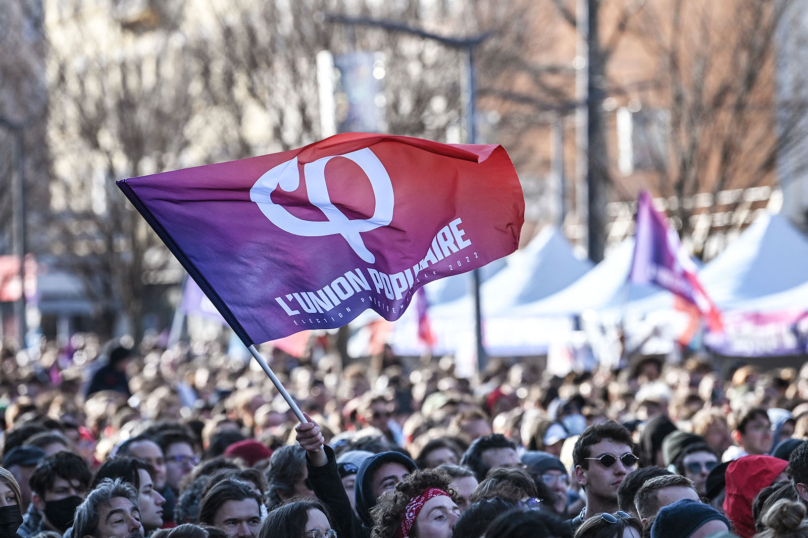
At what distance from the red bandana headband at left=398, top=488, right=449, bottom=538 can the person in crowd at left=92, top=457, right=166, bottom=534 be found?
87.9 inches

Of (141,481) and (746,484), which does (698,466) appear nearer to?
(746,484)

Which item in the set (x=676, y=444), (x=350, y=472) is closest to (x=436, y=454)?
(x=350, y=472)

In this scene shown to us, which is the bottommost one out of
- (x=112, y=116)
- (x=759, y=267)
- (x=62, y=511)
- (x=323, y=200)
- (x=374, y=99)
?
(x=62, y=511)

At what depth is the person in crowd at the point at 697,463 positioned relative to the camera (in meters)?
7.61

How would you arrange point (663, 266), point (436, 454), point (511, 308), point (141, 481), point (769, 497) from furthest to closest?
point (511, 308) < point (663, 266) < point (436, 454) < point (141, 481) < point (769, 497)

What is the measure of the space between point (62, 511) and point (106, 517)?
122 centimetres

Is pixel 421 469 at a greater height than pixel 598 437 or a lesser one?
lesser

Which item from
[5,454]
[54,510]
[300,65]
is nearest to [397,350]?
[300,65]

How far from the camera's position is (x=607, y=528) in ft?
15.6

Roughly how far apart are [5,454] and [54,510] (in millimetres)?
1964

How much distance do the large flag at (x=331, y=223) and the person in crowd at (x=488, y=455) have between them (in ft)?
4.20

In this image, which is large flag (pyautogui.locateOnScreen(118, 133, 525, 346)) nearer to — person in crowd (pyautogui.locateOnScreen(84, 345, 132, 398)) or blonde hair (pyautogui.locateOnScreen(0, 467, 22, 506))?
blonde hair (pyautogui.locateOnScreen(0, 467, 22, 506))

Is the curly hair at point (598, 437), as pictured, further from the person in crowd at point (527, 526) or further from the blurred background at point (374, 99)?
the blurred background at point (374, 99)

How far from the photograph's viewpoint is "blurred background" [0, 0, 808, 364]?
2233 centimetres
